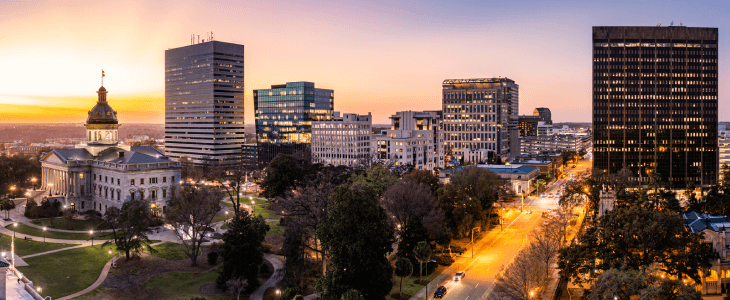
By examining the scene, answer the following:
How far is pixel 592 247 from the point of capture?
54562mm

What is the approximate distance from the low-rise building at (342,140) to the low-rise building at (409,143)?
19.9 ft

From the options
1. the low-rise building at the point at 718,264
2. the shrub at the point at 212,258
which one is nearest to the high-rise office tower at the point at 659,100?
the low-rise building at the point at 718,264

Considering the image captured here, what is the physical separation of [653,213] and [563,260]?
12104 millimetres

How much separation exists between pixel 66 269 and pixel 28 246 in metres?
17.2

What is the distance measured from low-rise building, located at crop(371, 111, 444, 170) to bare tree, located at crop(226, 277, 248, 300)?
11129cm

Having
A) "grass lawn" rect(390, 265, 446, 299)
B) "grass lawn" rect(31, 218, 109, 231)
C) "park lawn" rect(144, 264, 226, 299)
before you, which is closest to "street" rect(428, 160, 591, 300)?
"grass lawn" rect(390, 265, 446, 299)

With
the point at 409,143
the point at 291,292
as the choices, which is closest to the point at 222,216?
the point at 291,292

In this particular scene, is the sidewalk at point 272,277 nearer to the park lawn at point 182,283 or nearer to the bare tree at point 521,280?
the park lawn at point 182,283

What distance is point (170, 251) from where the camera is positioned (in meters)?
78.8

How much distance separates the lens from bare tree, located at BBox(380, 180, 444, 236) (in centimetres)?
7350

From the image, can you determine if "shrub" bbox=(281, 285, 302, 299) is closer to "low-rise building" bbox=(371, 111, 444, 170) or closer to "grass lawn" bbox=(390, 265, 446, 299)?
"grass lawn" bbox=(390, 265, 446, 299)

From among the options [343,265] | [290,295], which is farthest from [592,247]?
[290,295]

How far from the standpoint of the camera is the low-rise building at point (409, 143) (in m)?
180

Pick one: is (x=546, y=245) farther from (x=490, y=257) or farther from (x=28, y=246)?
(x=28, y=246)
